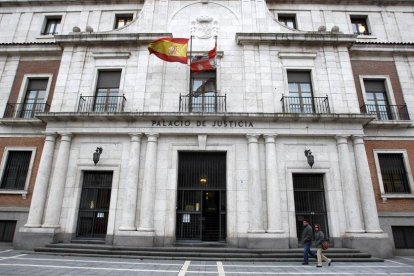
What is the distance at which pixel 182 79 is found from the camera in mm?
14109

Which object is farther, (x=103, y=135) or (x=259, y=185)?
(x=103, y=135)

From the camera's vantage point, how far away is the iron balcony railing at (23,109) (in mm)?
14562

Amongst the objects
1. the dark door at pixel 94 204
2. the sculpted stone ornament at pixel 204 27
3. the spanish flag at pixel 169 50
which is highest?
the sculpted stone ornament at pixel 204 27

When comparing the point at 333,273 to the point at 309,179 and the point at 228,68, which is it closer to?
the point at 309,179

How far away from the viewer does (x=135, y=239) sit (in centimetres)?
1132

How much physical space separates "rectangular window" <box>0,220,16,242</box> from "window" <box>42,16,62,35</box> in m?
11.8

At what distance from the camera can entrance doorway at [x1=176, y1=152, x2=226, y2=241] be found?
40.5ft

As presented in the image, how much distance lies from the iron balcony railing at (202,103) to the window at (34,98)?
8.11 m

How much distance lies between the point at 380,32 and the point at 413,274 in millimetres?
14313

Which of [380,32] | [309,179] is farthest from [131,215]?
[380,32]

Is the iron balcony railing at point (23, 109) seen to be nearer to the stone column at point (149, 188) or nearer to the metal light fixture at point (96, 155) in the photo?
the metal light fixture at point (96, 155)

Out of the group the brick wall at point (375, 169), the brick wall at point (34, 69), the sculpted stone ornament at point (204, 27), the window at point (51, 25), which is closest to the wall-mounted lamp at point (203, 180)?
the sculpted stone ornament at point (204, 27)

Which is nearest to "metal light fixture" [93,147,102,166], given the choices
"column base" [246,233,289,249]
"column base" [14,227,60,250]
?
"column base" [14,227,60,250]

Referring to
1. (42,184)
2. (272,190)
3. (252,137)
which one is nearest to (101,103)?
(42,184)
